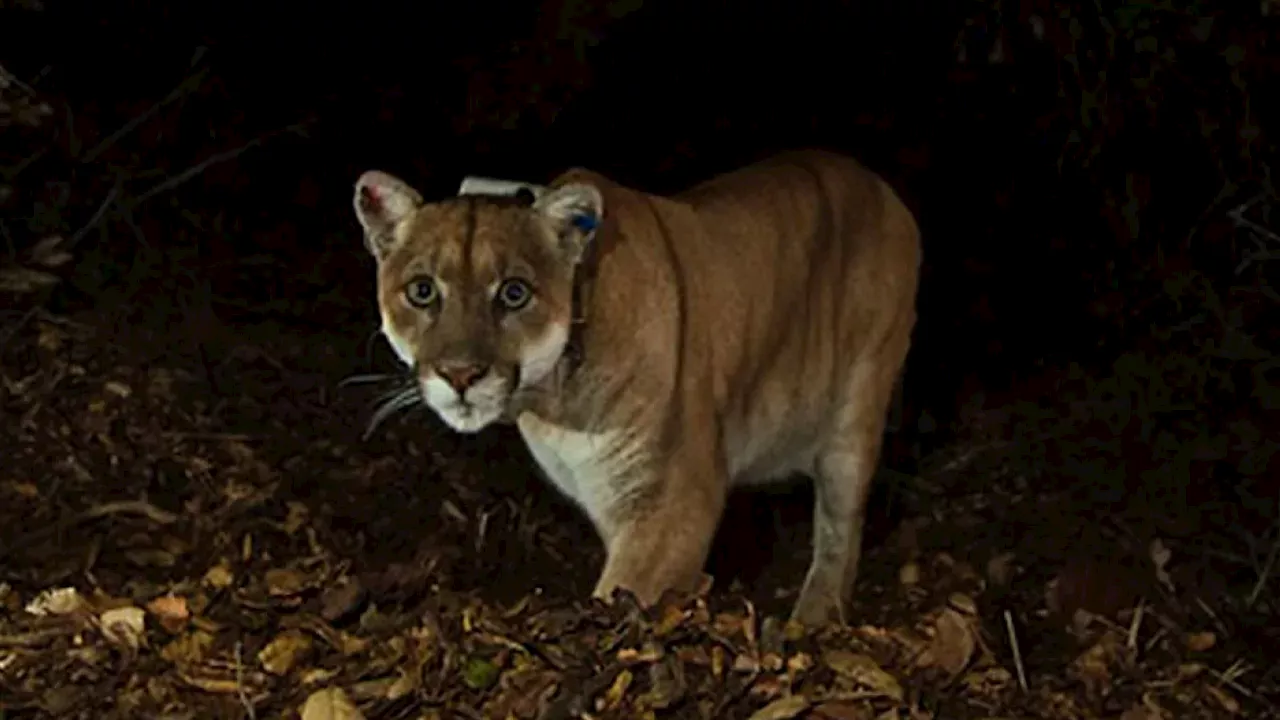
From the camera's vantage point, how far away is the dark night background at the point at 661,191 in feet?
20.9

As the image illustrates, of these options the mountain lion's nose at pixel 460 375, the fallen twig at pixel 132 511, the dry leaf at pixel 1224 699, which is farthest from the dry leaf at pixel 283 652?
the fallen twig at pixel 132 511

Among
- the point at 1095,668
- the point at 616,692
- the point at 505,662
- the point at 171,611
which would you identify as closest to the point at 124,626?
the point at 171,611

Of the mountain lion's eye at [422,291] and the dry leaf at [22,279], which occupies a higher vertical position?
the mountain lion's eye at [422,291]

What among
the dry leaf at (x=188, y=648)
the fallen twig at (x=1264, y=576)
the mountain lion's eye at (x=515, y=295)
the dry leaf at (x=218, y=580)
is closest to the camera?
the dry leaf at (x=188, y=648)

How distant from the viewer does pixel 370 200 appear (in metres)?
5.22

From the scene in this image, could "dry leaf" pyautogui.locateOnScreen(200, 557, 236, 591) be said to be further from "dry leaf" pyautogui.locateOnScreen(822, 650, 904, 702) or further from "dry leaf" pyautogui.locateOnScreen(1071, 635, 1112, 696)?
"dry leaf" pyautogui.locateOnScreen(1071, 635, 1112, 696)

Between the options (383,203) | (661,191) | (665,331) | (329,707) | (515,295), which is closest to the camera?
(329,707)

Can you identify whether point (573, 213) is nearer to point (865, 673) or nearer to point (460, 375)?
point (460, 375)

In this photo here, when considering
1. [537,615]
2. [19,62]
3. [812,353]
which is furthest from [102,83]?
[537,615]

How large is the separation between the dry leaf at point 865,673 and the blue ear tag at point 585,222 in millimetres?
1209

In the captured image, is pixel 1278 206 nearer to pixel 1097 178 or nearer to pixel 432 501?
pixel 1097 178

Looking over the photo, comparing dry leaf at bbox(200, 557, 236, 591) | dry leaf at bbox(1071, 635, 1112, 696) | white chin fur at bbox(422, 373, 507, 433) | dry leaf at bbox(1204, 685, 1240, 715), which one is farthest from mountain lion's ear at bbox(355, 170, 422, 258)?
dry leaf at bbox(1204, 685, 1240, 715)

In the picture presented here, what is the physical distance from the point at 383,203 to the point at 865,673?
162 cm

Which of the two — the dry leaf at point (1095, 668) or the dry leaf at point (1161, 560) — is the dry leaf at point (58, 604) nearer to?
the dry leaf at point (1095, 668)
